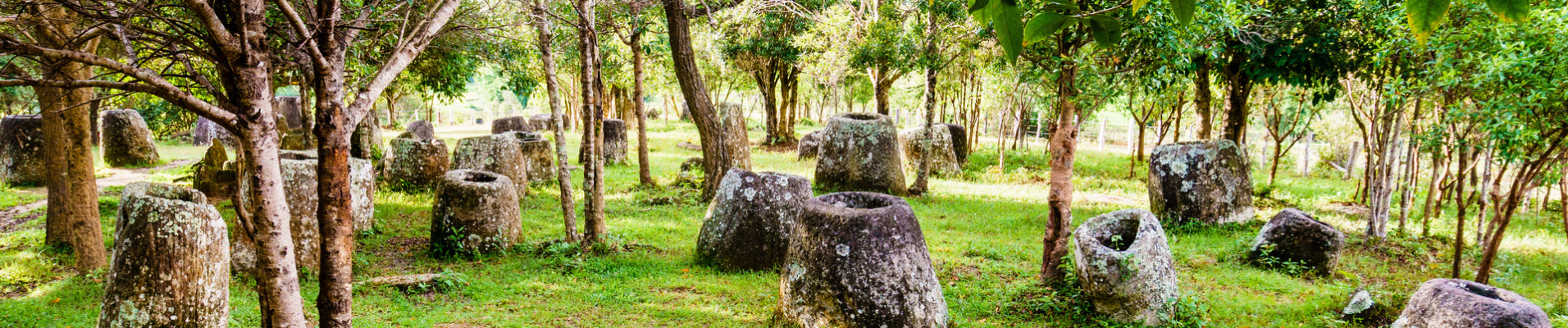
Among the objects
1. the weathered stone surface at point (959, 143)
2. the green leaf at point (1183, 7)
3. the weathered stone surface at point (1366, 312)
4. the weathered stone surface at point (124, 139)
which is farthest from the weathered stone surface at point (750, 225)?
the weathered stone surface at point (124, 139)

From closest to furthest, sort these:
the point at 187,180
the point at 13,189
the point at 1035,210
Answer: the point at 1035,210, the point at 13,189, the point at 187,180

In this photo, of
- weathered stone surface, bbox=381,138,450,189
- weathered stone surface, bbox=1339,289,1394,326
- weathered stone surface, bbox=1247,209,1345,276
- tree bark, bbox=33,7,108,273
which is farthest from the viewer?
weathered stone surface, bbox=381,138,450,189

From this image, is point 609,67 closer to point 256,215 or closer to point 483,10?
point 483,10

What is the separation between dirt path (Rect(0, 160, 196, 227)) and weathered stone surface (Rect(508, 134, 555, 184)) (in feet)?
16.2

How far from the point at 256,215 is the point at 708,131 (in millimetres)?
7359

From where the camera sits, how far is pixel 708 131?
405 inches

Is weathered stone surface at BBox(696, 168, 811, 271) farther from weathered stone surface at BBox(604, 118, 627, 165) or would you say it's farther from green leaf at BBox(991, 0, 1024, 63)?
weathered stone surface at BBox(604, 118, 627, 165)

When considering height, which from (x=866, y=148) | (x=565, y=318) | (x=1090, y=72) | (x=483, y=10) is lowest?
(x=565, y=318)

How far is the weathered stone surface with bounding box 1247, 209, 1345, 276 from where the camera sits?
22.5ft

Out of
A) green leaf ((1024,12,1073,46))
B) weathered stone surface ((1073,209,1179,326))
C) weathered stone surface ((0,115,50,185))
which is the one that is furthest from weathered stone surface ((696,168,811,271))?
weathered stone surface ((0,115,50,185))

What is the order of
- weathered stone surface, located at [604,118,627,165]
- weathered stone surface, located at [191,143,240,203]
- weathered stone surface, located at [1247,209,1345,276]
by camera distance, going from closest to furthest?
weathered stone surface, located at [1247,209,1345,276] < weathered stone surface, located at [191,143,240,203] < weathered stone surface, located at [604,118,627,165]

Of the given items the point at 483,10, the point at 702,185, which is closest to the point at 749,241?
the point at 483,10

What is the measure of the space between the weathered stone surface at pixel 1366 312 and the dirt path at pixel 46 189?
38.1ft

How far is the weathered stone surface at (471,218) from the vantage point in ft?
24.0
